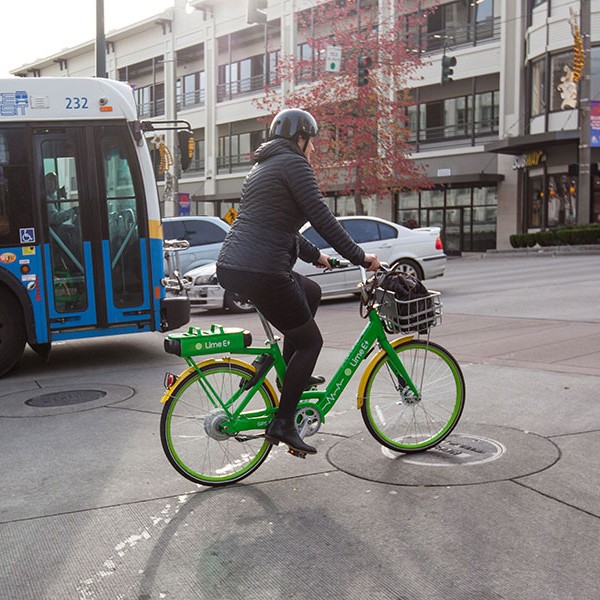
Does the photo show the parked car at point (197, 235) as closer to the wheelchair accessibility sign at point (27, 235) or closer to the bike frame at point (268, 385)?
the wheelchair accessibility sign at point (27, 235)

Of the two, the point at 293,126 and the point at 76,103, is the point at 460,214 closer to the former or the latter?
the point at 76,103

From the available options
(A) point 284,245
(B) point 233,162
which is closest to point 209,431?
(A) point 284,245

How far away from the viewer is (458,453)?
15.7 feet

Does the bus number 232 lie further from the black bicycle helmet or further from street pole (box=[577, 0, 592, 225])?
street pole (box=[577, 0, 592, 225])

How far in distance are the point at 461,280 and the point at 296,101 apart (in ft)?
55.1

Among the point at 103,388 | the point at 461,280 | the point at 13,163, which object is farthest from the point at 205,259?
the point at 103,388

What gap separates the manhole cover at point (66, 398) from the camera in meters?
6.64

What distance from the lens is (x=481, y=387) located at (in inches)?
261

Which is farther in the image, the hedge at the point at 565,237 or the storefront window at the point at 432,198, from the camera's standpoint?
the storefront window at the point at 432,198

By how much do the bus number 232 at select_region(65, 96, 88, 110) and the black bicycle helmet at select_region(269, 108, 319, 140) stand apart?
4776 mm

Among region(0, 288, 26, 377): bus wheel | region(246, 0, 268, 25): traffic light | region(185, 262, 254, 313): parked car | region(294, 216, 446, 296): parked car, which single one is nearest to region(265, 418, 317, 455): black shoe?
region(0, 288, 26, 377): bus wheel

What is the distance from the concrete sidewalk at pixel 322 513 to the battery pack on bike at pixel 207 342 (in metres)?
0.79

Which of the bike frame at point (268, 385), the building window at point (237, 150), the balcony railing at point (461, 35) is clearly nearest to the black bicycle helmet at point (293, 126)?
the bike frame at point (268, 385)

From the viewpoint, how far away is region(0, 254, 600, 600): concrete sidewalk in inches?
124
